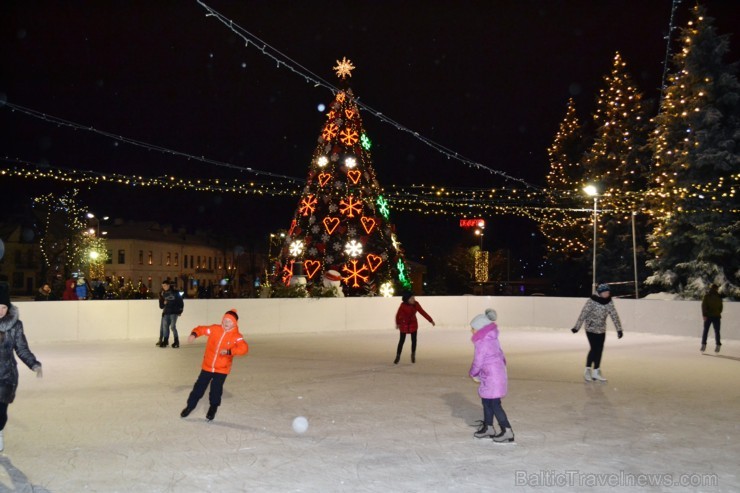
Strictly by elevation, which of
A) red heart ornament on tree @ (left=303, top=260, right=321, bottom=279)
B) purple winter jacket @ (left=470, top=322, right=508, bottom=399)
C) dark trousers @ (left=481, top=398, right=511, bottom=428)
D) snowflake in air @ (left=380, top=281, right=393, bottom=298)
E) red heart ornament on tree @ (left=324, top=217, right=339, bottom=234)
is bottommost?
dark trousers @ (left=481, top=398, right=511, bottom=428)

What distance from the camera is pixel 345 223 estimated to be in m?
25.1

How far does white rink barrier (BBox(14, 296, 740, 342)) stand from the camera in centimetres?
1805

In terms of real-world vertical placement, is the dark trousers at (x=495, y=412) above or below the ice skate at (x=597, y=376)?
above

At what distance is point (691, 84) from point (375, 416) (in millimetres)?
20946

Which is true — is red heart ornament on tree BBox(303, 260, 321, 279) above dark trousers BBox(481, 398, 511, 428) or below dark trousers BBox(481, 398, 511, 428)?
above

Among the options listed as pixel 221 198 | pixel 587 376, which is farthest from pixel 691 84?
pixel 221 198

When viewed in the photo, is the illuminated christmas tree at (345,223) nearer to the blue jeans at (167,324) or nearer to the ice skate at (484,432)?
the blue jeans at (167,324)

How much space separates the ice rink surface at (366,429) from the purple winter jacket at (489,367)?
1.61ft

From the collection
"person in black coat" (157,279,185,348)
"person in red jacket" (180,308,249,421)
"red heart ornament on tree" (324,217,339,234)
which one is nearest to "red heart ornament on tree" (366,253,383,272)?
"red heart ornament on tree" (324,217,339,234)

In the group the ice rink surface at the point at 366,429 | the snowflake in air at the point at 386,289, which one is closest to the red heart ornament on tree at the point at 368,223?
the snowflake in air at the point at 386,289

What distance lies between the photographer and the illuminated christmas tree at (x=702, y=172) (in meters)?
23.6

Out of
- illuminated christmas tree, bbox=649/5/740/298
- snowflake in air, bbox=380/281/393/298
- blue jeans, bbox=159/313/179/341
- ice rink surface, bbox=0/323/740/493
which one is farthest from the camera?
snowflake in air, bbox=380/281/393/298

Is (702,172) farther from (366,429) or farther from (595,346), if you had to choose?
(366,429)

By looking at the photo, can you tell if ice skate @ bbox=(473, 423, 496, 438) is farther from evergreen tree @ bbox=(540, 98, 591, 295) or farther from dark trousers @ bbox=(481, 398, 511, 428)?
evergreen tree @ bbox=(540, 98, 591, 295)
